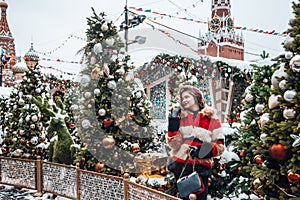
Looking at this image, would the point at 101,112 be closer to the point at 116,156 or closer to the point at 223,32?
the point at 116,156

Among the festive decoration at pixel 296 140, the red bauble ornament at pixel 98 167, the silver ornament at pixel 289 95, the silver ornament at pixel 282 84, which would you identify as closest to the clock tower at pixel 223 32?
the red bauble ornament at pixel 98 167

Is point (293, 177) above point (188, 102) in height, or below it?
below

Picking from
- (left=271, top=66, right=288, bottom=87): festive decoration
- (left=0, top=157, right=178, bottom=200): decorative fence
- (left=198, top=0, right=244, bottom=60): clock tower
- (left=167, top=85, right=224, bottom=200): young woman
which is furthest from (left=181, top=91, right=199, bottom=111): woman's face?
(left=198, top=0, right=244, bottom=60): clock tower

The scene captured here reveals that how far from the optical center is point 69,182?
5555mm

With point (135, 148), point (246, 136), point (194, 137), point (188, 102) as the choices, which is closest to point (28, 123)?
point (135, 148)

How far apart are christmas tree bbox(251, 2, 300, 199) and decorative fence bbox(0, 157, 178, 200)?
45.0 inches

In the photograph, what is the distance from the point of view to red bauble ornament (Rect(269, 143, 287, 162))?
2.69 meters

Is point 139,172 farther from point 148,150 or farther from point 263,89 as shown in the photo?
point 263,89

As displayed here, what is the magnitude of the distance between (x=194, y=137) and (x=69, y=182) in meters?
2.88

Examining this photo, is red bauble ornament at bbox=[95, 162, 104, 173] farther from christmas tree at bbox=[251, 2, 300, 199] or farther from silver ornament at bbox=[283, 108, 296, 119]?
silver ornament at bbox=[283, 108, 296, 119]

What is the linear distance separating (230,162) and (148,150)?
6.86ft

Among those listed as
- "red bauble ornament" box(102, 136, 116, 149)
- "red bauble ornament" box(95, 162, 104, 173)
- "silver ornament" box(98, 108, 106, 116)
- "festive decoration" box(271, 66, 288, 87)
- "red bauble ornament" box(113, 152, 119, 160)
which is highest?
"festive decoration" box(271, 66, 288, 87)

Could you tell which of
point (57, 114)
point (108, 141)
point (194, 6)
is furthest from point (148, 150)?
point (194, 6)

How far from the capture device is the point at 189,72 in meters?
8.10
